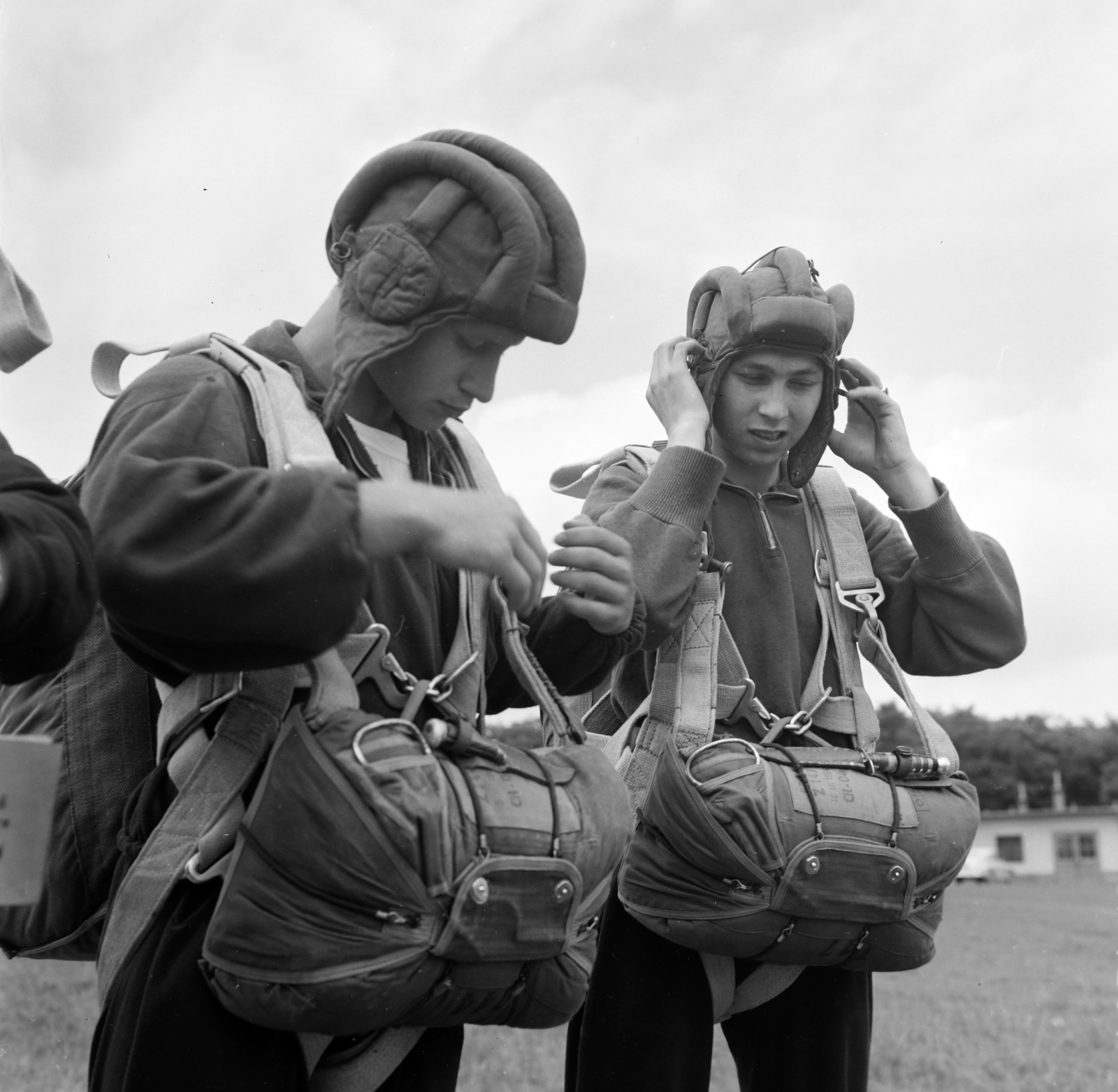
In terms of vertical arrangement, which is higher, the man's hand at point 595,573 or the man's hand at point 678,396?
the man's hand at point 678,396

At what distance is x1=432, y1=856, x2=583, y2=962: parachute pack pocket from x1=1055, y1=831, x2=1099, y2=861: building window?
52959mm

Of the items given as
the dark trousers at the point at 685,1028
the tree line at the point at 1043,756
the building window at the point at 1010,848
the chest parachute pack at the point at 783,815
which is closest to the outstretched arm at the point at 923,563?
the chest parachute pack at the point at 783,815

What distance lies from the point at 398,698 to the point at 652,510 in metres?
1.00

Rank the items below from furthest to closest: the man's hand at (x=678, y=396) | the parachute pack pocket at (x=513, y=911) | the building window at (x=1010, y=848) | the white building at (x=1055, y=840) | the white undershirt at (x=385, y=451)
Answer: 1. the building window at (x=1010, y=848)
2. the white building at (x=1055, y=840)
3. the man's hand at (x=678, y=396)
4. the white undershirt at (x=385, y=451)
5. the parachute pack pocket at (x=513, y=911)

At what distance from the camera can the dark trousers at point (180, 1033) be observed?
199 centimetres

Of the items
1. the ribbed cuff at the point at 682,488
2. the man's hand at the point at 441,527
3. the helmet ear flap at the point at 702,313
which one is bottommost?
the man's hand at the point at 441,527

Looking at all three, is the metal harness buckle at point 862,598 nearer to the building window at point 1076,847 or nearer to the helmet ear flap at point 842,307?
the helmet ear flap at point 842,307

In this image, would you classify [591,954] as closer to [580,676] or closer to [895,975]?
[580,676]

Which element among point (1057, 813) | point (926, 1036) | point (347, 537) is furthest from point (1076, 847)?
point (347, 537)

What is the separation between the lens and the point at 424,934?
1963 millimetres

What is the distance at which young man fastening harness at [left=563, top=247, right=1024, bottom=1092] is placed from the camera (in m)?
2.85

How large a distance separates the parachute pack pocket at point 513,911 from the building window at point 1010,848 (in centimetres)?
5427

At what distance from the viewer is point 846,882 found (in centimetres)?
282

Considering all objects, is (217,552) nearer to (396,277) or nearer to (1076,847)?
(396,277)
